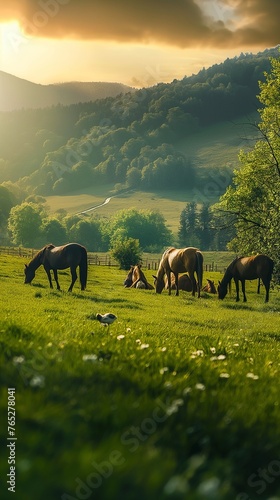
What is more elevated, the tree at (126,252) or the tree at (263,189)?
the tree at (263,189)

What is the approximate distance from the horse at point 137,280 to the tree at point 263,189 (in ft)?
35.5

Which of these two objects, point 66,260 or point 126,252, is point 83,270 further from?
point 126,252

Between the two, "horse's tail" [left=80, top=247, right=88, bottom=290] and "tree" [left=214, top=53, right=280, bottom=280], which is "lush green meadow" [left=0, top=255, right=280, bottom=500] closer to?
"horse's tail" [left=80, top=247, right=88, bottom=290]

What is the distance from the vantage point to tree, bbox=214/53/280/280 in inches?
1379

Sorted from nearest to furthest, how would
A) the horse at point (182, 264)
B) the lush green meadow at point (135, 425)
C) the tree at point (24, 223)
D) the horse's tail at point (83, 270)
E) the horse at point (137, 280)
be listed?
1. the lush green meadow at point (135, 425)
2. the horse's tail at point (83, 270)
3. the horse at point (182, 264)
4. the horse at point (137, 280)
5. the tree at point (24, 223)

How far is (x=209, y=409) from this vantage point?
442 cm

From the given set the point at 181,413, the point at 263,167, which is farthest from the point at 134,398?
the point at 263,167

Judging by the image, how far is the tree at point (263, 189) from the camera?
1379 inches

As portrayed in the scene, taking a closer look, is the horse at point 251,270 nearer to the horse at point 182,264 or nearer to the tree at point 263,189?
the tree at point 263,189

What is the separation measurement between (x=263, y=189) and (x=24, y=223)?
119571 millimetres

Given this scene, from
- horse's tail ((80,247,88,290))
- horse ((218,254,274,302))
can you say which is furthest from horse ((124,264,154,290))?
horse's tail ((80,247,88,290))

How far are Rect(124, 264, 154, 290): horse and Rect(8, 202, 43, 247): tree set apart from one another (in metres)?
105

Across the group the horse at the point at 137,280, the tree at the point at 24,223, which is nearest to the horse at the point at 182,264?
the horse at the point at 137,280

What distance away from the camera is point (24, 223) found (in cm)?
→ 14925
